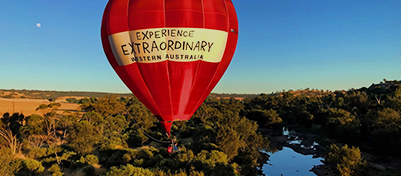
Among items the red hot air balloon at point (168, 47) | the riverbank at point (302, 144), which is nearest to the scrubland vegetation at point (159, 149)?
the riverbank at point (302, 144)

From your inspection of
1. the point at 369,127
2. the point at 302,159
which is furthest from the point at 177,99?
the point at 369,127

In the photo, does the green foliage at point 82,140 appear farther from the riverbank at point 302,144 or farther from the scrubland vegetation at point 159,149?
the riverbank at point 302,144

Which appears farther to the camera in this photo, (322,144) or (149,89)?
(322,144)

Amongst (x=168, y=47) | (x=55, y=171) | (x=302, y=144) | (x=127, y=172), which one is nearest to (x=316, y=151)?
(x=302, y=144)

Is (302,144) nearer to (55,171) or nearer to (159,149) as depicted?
(159,149)

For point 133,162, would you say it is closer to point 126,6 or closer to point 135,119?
point 126,6

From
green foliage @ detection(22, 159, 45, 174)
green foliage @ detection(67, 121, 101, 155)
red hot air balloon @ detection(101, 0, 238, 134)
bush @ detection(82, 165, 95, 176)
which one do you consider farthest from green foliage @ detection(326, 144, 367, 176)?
green foliage @ detection(22, 159, 45, 174)
